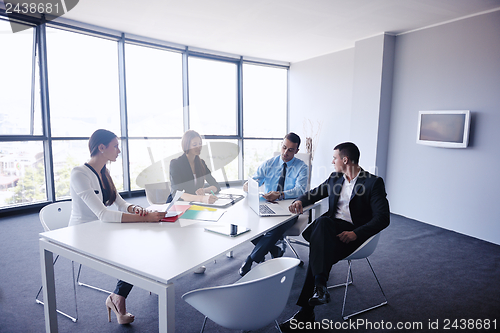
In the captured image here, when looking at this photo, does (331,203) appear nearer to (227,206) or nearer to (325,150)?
(227,206)

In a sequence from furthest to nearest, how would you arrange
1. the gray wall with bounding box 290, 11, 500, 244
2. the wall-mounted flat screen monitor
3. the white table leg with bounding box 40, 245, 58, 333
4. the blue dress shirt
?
the wall-mounted flat screen monitor, the gray wall with bounding box 290, 11, 500, 244, the blue dress shirt, the white table leg with bounding box 40, 245, 58, 333

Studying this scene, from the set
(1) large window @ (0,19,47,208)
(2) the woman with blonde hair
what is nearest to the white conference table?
(2) the woman with blonde hair

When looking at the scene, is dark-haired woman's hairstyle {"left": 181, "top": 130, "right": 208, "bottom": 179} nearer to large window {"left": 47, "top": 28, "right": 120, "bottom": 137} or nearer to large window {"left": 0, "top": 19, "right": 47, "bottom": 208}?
large window {"left": 47, "top": 28, "right": 120, "bottom": 137}

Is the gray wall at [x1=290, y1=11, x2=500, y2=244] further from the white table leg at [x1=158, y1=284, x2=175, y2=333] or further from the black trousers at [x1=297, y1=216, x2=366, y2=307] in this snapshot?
the white table leg at [x1=158, y1=284, x2=175, y2=333]

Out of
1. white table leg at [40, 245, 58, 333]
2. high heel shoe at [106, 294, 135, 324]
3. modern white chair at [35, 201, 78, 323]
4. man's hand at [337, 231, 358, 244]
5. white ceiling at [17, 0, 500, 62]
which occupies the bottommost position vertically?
high heel shoe at [106, 294, 135, 324]

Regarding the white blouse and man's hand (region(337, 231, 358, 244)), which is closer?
the white blouse

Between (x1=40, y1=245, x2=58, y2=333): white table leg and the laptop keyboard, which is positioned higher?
the laptop keyboard

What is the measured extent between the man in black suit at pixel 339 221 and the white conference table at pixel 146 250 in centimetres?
36

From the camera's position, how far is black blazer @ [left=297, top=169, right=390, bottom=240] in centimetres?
233

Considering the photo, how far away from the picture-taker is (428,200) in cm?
479

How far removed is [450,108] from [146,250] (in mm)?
4630

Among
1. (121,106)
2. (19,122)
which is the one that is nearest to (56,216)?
(19,122)

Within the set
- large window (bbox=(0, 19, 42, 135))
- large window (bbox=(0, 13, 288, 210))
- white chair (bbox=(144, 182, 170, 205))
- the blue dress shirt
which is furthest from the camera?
large window (bbox=(0, 13, 288, 210))

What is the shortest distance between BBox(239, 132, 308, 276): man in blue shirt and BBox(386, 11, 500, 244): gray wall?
2.69 meters
